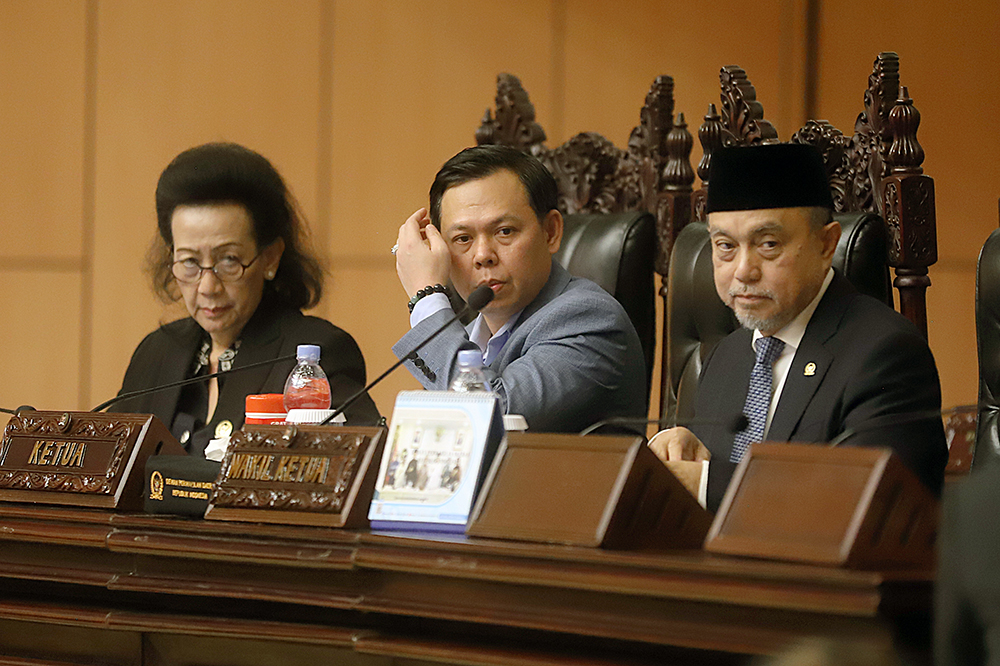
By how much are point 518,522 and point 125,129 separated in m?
3.68

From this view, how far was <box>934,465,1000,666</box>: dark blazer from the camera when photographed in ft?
3.22

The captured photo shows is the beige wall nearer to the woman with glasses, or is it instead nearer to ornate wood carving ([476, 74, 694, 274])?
ornate wood carving ([476, 74, 694, 274])

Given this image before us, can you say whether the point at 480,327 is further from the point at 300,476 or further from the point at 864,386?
the point at 300,476

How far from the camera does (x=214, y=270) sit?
2.54 meters

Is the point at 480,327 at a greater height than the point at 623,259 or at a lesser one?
lesser

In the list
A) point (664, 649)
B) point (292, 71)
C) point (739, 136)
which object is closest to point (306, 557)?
A: point (664, 649)

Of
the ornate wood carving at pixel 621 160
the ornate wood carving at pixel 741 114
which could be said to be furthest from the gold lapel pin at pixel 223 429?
the ornate wood carving at pixel 741 114

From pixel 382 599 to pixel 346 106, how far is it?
3.19 m

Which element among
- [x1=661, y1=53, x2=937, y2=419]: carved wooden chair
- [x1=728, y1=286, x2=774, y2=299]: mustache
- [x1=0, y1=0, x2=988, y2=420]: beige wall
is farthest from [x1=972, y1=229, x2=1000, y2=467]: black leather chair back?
[x1=0, y1=0, x2=988, y2=420]: beige wall

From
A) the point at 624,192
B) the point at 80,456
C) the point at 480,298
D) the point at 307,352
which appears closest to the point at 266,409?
the point at 307,352

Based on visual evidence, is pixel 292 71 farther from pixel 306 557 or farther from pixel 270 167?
pixel 306 557

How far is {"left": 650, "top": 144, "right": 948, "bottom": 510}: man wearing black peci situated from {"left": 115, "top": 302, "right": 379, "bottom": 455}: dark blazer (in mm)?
695

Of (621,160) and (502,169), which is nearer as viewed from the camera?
(502,169)

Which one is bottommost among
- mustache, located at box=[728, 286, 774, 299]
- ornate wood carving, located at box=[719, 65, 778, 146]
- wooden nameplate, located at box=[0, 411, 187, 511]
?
wooden nameplate, located at box=[0, 411, 187, 511]
